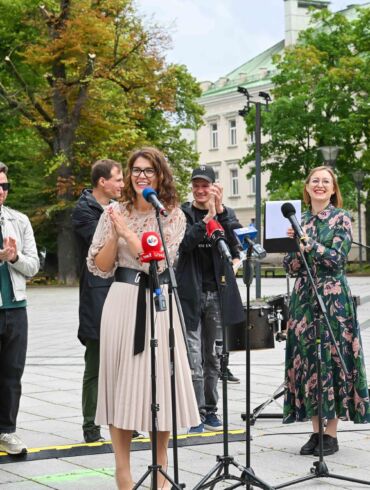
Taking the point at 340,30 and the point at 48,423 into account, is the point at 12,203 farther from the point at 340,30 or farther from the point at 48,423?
the point at 48,423

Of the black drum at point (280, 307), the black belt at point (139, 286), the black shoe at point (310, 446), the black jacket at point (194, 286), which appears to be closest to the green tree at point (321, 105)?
the black drum at point (280, 307)

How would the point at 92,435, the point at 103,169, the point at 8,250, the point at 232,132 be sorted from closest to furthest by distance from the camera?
the point at 8,250 < the point at 92,435 < the point at 103,169 < the point at 232,132

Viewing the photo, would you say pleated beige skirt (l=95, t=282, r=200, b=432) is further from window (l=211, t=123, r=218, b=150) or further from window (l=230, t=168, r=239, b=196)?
window (l=211, t=123, r=218, b=150)

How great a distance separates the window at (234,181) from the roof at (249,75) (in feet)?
19.6

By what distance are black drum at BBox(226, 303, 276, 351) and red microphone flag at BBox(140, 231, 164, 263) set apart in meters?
4.19

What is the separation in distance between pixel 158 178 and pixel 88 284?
2.28m

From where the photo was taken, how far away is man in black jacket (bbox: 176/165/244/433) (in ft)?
26.2

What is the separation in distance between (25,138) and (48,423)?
106ft

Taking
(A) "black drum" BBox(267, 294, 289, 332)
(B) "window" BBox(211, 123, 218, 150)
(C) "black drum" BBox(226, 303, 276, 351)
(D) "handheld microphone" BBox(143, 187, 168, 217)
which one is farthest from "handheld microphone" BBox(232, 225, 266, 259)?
(B) "window" BBox(211, 123, 218, 150)

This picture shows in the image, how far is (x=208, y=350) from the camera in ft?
27.6

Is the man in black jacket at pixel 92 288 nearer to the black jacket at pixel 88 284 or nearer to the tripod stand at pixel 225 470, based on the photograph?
the black jacket at pixel 88 284

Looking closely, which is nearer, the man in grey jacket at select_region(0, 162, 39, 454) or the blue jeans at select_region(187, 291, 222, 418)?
the man in grey jacket at select_region(0, 162, 39, 454)

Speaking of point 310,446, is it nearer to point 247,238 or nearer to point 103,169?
point 247,238

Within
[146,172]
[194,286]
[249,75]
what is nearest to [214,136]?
[249,75]
